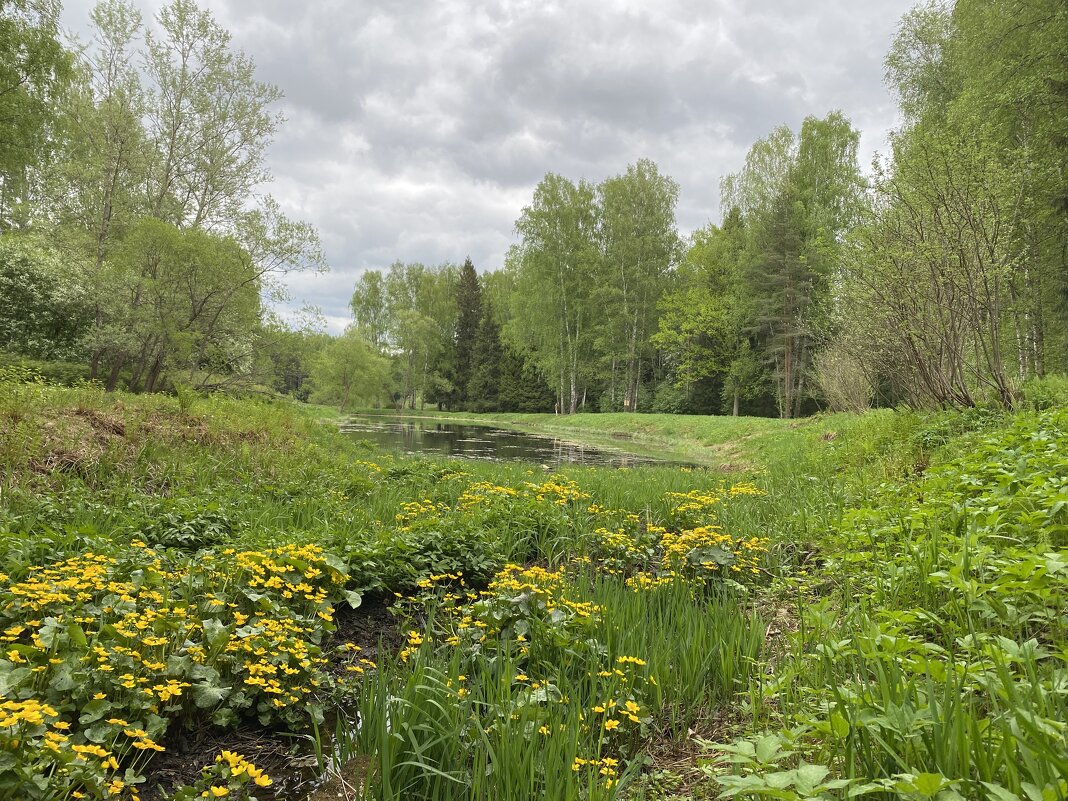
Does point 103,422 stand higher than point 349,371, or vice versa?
point 349,371

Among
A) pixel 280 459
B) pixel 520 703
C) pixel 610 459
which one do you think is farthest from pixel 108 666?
pixel 610 459

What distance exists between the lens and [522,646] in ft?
9.59

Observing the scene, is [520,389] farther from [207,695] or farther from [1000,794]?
→ [1000,794]

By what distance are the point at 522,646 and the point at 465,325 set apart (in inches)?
2161

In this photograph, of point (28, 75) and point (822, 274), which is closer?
point (28, 75)

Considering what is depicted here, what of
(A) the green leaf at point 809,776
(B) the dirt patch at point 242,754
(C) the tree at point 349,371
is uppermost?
(C) the tree at point 349,371

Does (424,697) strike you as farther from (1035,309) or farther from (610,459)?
(1035,309)

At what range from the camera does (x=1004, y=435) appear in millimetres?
5156

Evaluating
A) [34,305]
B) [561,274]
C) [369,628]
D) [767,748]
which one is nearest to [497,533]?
[369,628]

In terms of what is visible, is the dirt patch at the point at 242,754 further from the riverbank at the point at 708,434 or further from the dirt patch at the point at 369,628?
the riverbank at the point at 708,434

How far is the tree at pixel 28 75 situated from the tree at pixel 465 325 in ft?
142

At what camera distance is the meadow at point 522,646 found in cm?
166

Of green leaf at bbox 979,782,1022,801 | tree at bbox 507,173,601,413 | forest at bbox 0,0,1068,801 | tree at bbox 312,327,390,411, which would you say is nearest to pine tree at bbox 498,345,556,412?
tree at bbox 507,173,601,413

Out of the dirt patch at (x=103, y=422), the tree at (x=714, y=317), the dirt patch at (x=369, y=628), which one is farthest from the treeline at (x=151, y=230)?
the tree at (x=714, y=317)
